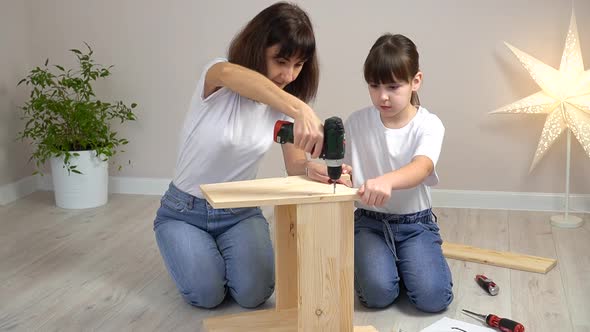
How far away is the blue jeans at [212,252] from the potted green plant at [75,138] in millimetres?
1315

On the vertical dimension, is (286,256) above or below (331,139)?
below

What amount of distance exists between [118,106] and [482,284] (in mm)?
2252

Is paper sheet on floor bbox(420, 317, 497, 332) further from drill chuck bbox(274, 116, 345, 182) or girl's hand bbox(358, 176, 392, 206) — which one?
drill chuck bbox(274, 116, 345, 182)

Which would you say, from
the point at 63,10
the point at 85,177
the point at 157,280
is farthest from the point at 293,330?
the point at 63,10

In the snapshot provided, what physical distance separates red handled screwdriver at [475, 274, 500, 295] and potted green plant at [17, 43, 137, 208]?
2.00 m

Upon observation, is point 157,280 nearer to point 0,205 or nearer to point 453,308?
point 453,308

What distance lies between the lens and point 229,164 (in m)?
2.58

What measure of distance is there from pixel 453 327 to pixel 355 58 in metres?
1.85

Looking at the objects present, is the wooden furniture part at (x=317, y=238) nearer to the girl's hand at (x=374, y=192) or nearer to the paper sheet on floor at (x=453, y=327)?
the girl's hand at (x=374, y=192)

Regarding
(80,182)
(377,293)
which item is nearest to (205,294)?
(377,293)

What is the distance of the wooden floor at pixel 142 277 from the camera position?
8.20 ft

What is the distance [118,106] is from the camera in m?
4.12

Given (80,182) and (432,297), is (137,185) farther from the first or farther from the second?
(432,297)

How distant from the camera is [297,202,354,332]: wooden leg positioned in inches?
82.9
